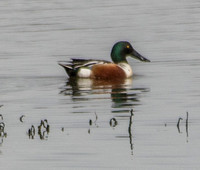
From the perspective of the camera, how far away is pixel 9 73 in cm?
1742

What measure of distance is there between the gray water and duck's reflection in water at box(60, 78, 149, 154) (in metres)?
0.02

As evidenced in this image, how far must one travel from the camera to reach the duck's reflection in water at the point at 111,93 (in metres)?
12.2

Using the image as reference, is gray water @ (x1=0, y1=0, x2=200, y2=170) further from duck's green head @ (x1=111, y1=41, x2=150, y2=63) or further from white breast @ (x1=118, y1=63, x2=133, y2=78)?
duck's green head @ (x1=111, y1=41, x2=150, y2=63)

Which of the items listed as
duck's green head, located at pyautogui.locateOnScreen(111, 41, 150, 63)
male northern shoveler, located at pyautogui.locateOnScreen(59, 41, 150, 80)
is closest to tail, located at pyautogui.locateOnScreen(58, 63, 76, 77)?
male northern shoveler, located at pyautogui.locateOnScreen(59, 41, 150, 80)

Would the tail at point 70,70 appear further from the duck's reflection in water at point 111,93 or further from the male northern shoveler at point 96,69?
the duck's reflection in water at point 111,93

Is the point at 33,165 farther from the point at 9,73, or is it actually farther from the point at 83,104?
the point at 9,73

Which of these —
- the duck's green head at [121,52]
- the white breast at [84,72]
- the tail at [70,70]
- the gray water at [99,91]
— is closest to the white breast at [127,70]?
the gray water at [99,91]

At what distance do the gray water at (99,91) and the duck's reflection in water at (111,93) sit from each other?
17 millimetres

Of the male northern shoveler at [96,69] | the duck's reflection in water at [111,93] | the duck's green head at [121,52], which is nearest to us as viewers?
the duck's reflection in water at [111,93]

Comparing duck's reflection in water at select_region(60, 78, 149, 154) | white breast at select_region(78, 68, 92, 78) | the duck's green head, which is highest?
the duck's green head

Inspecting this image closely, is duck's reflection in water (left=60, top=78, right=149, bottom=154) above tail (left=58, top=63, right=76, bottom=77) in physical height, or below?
below

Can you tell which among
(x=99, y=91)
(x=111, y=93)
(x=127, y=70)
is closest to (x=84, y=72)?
(x=127, y=70)

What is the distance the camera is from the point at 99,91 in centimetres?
1502

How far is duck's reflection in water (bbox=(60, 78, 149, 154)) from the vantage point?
1220cm
